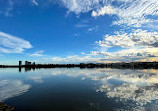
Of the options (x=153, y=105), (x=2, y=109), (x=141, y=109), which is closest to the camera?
(x=2, y=109)

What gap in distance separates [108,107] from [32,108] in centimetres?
811

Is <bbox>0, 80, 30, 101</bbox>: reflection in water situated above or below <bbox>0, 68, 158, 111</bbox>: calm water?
above

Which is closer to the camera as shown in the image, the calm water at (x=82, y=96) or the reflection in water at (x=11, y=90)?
the calm water at (x=82, y=96)

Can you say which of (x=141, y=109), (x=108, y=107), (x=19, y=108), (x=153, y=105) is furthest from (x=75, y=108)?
(x=153, y=105)

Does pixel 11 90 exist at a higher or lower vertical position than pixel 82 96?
higher

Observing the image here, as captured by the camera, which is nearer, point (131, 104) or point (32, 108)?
point (32, 108)

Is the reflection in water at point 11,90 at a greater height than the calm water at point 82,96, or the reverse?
the reflection in water at point 11,90

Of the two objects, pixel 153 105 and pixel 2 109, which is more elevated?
pixel 2 109

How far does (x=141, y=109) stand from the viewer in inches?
429

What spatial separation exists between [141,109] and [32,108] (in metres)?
11.4

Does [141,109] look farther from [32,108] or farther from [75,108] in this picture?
[32,108]

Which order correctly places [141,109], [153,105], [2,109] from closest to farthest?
[2,109], [141,109], [153,105]

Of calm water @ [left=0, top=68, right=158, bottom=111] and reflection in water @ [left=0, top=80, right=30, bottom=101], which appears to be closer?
calm water @ [left=0, top=68, right=158, bottom=111]

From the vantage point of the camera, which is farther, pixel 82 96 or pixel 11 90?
pixel 11 90
